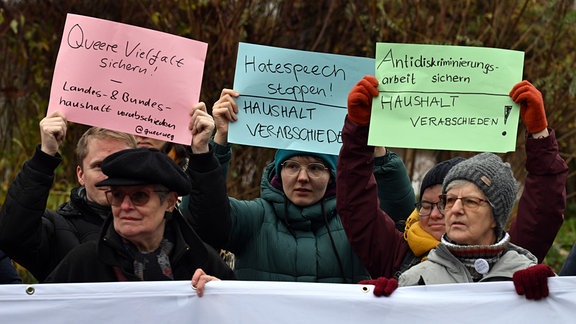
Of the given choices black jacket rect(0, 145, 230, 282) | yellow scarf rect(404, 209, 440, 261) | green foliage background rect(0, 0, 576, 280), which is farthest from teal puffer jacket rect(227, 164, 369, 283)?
green foliage background rect(0, 0, 576, 280)

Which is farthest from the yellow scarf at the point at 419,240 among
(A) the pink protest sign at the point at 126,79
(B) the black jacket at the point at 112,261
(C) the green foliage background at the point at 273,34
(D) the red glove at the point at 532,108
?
(C) the green foliage background at the point at 273,34

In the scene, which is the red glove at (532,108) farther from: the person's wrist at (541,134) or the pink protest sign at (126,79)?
the pink protest sign at (126,79)

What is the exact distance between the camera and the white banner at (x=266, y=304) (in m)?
4.80

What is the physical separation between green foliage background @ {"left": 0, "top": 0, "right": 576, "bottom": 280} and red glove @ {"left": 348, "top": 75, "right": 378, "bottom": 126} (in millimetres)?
4331

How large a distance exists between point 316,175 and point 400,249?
1.88 ft

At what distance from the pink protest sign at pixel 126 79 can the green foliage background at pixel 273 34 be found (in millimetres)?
4002

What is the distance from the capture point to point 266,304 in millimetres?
4855

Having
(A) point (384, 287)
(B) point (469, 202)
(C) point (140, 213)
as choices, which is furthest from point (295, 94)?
(A) point (384, 287)

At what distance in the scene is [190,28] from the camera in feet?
31.9

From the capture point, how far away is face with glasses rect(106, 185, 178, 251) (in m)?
4.88

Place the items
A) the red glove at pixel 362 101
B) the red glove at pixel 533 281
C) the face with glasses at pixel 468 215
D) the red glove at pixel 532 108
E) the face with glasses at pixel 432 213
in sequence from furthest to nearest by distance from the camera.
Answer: the face with glasses at pixel 432 213
the red glove at pixel 362 101
the red glove at pixel 532 108
the face with glasses at pixel 468 215
the red glove at pixel 533 281

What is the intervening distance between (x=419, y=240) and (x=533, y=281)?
71cm

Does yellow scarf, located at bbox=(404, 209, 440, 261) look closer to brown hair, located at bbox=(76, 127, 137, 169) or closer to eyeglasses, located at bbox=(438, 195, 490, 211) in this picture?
eyeglasses, located at bbox=(438, 195, 490, 211)

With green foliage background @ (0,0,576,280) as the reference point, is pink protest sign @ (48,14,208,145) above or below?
below
